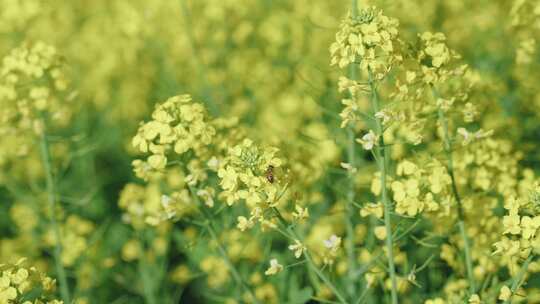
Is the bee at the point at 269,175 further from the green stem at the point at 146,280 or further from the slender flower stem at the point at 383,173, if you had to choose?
the green stem at the point at 146,280

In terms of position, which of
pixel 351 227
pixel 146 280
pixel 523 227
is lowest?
pixel 146 280

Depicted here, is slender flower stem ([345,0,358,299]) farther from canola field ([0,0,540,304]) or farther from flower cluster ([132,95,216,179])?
flower cluster ([132,95,216,179])

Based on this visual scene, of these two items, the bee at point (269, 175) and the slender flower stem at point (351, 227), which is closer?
the bee at point (269, 175)

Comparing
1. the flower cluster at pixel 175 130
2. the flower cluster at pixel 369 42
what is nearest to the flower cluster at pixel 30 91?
the flower cluster at pixel 175 130

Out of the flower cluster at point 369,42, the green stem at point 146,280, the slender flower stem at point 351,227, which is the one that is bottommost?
the green stem at point 146,280

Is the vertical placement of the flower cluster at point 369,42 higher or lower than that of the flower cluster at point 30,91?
higher

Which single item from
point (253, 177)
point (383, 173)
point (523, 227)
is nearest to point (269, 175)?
point (253, 177)

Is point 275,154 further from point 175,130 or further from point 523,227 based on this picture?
point 523,227

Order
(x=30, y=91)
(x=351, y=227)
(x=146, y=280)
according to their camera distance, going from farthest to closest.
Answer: (x=146, y=280) → (x=30, y=91) → (x=351, y=227)

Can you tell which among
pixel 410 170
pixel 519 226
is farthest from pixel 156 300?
pixel 519 226
